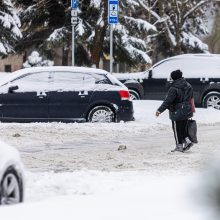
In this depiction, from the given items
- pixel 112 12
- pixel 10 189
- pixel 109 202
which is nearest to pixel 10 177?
pixel 10 189

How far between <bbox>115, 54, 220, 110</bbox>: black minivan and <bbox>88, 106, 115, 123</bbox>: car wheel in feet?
17.3

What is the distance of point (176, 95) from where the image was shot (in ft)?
45.7

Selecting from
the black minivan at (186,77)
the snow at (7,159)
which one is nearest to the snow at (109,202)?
the snow at (7,159)

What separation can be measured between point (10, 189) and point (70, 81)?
10822 millimetres

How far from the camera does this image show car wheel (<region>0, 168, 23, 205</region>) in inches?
289

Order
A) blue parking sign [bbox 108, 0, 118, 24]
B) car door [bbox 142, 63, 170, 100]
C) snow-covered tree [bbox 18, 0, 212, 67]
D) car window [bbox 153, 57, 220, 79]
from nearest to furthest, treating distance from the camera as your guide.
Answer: blue parking sign [bbox 108, 0, 118, 24] → car window [bbox 153, 57, 220, 79] → car door [bbox 142, 63, 170, 100] → snow-covered tree [bbox 18, 0, 212, 67]

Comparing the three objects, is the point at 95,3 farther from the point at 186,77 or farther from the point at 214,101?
the point at 214,101

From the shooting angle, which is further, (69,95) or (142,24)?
(142,24)

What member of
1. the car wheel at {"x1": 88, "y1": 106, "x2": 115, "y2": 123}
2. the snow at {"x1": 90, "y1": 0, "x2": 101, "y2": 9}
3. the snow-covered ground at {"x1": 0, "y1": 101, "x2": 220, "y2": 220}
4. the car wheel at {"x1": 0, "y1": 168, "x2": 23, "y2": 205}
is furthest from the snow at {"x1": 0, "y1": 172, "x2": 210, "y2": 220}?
the snow at {"x1": 90, "y1": 0, "x2": 101, "y2": 9}

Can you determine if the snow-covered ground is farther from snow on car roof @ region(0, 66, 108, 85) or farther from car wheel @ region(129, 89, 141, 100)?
car wheel @ region(129, 89, 141, 100)

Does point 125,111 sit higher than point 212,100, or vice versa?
point 212,100

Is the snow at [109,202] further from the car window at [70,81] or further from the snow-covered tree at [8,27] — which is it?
the snow-covered tree at [8,27]

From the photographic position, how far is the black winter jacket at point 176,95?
13883 millimetres

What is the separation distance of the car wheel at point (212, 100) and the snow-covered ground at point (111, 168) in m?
1.04
